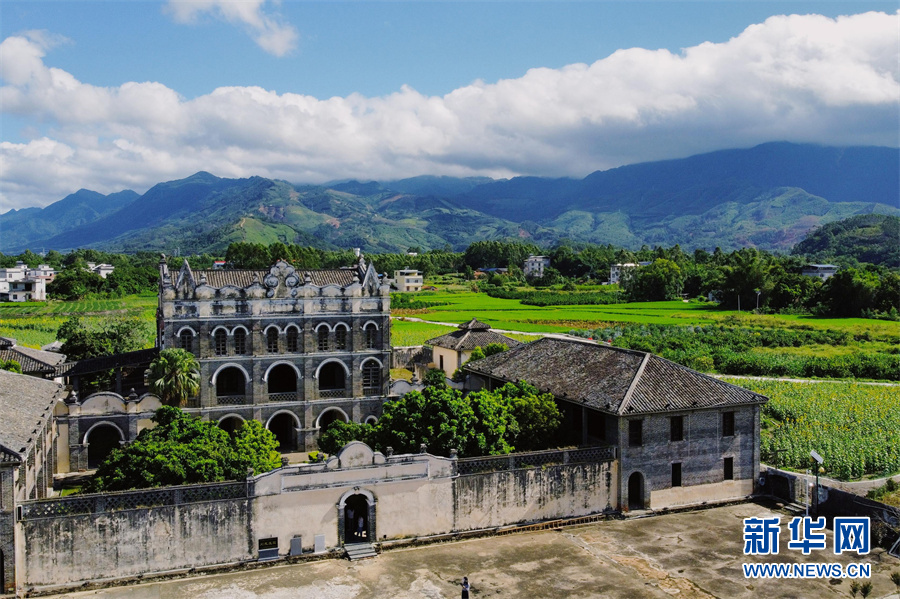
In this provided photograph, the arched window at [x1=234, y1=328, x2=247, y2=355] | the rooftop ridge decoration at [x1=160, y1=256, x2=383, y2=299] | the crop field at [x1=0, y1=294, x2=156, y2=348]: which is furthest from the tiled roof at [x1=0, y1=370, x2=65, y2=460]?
the crop field at [x1=0, y1=294, x2=156, y2=348]

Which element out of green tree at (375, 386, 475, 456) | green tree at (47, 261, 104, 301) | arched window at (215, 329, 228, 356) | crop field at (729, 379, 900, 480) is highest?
green tree at (47, 261, 104, 301)

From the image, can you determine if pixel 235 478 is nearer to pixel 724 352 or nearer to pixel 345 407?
pixel 345 407

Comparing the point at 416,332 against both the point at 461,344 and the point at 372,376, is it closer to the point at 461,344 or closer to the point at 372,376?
the point at 461,344

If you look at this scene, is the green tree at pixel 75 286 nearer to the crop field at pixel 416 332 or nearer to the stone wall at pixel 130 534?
the crop field at pixel 416 332

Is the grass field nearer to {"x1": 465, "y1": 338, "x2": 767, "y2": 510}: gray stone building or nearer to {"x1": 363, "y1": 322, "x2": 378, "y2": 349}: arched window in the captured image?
{"x1": 363, "y1": 322, "x2": 378, "y2": 349}: arched window

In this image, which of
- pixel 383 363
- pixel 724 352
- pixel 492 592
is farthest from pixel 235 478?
pixel 724 352

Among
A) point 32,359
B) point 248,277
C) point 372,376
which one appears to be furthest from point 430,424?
point 32,359
